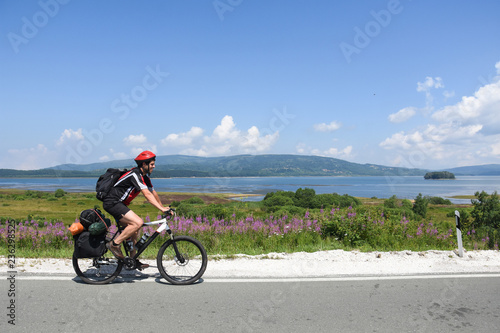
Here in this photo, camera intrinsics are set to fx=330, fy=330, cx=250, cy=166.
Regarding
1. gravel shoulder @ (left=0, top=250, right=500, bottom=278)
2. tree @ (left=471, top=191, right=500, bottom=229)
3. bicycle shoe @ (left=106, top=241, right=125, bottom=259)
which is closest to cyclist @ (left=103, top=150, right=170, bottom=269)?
bicycle shoe @ (left=106, top=241, right=125, bottom=259)

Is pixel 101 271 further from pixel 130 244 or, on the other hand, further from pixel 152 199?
pixel 152 199

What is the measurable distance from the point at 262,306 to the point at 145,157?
9.80 ft

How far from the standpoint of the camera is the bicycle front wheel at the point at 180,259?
5430 millimetres

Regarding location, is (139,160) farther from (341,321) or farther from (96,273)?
(341,321)

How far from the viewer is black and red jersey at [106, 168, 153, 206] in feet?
17.3

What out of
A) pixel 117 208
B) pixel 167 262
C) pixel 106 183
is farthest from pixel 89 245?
pixel 167 262

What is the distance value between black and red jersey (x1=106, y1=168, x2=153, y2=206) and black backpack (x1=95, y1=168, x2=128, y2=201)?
0.07m

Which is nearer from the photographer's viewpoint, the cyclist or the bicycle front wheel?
the cyclist

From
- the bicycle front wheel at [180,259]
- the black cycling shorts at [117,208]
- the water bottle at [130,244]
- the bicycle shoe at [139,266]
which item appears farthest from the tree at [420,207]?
the black cycling shorts at [117,208]

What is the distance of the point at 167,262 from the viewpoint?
18.6ft

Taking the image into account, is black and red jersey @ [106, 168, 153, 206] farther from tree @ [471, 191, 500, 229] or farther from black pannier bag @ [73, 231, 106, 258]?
tree @ [471, 191, 500, 229]

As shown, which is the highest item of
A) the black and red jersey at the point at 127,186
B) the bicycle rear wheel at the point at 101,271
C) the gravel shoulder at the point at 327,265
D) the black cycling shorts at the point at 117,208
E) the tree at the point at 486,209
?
the black and red jersey at the point at 127,186

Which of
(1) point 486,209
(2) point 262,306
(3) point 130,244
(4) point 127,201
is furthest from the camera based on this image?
(1) point 486,209

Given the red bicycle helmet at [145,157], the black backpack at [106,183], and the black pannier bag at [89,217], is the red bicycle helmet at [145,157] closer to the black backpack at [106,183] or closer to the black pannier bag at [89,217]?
the black backpack at [106,183]
